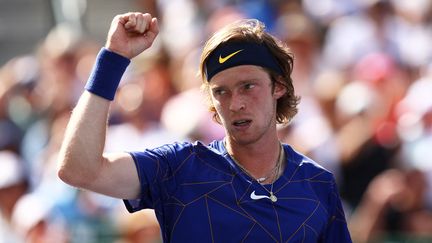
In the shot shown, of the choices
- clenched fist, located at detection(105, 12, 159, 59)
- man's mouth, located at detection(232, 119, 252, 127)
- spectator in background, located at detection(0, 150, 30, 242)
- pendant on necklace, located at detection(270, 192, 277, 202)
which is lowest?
spectator in background, located at detection(0, 150, 30, 242)

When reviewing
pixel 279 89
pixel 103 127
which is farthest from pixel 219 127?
pixel 103 127

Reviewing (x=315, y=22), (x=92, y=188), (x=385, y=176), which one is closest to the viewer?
(x=92, y=188)

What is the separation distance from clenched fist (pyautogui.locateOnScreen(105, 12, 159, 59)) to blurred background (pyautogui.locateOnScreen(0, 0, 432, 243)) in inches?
142

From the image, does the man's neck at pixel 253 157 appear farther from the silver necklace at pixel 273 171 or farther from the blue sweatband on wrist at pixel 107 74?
the blue sweatband on wrist at pixel 107 74

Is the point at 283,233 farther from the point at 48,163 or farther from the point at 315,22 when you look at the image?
the point at 315,22

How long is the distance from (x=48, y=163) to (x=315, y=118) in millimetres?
2333

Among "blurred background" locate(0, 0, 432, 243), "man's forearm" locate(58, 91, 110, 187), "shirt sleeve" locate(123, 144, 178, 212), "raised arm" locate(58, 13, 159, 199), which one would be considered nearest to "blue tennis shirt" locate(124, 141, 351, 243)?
"shirt sleeve" locate(123, 144, 178, 212)

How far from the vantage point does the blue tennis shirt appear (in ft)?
13.0

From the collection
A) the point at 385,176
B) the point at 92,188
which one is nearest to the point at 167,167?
the point at 92,188

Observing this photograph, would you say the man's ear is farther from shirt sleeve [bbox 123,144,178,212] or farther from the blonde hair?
shirt sleeve [bbox 123,144,178,212]

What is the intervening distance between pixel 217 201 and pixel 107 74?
0.66 meters

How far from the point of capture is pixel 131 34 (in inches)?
154

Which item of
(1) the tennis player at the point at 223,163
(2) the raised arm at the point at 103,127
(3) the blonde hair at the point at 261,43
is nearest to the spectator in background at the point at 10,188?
(3) the blonde hair at the point at 261,43

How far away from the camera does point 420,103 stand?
797 cm
